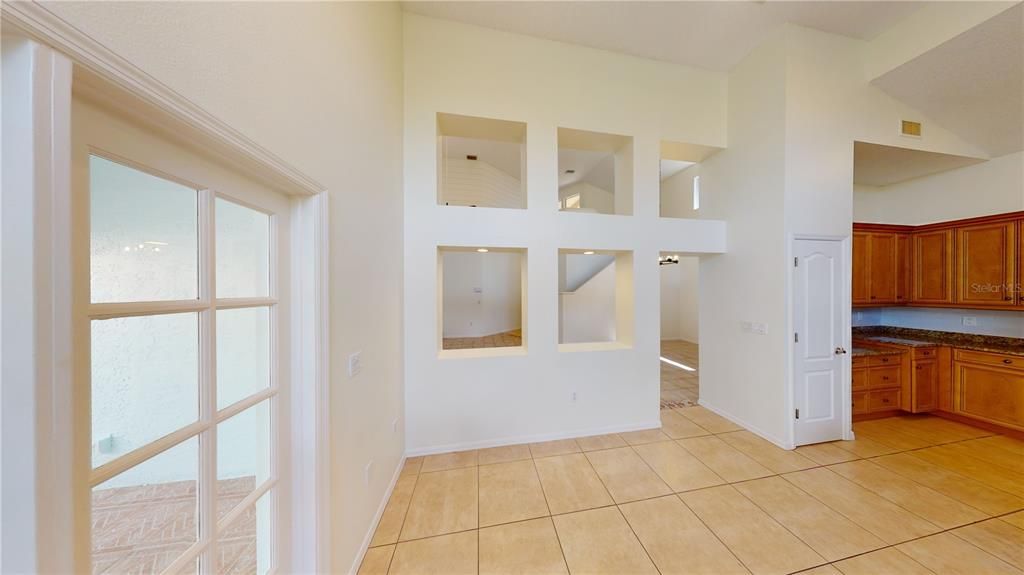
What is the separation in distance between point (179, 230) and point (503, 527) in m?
2.24

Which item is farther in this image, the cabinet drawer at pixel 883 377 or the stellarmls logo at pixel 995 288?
the cabinet drawer at pixel 883 377

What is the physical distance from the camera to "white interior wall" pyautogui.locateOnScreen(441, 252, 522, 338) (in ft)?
24.7

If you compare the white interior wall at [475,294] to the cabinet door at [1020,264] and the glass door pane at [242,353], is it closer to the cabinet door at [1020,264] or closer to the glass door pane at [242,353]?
the glass door pane at [242,353]

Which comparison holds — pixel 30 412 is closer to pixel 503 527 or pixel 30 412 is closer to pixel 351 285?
pixel 351 285

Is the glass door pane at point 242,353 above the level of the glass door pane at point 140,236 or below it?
below

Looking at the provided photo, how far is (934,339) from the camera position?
372 cm

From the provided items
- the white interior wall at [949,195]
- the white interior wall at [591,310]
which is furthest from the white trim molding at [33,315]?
the white interior wall at [949,195]

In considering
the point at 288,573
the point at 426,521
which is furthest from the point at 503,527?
the point at 288,573

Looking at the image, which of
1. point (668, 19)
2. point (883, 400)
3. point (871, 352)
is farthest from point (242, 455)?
point (883, 400)

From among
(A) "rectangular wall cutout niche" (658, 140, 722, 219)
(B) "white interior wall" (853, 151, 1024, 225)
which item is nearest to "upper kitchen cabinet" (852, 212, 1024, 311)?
(B) "white interior wall" (853, 151, 1024, 225)

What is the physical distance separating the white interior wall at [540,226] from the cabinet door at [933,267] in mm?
2723

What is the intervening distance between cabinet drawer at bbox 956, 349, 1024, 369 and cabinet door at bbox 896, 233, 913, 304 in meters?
0.77

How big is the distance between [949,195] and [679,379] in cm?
409

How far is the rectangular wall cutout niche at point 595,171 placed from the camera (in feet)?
10.9
